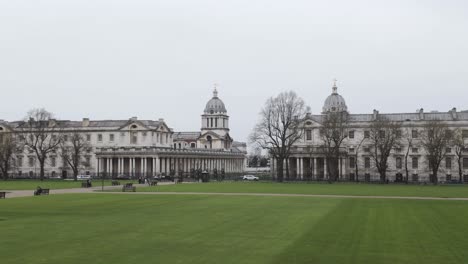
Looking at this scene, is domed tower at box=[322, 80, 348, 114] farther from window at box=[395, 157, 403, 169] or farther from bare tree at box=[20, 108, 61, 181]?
bare tree at box=[20, 108, 61, 181]

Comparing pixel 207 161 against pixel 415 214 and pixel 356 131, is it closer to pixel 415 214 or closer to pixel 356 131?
pixel 356 131

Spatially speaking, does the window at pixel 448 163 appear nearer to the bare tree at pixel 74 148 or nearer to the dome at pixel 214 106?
the dome at pixel 214 106

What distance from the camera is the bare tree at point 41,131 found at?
349 feet

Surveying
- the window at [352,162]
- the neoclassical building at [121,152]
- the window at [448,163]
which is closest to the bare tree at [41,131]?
the neoclassical building at [121,152]

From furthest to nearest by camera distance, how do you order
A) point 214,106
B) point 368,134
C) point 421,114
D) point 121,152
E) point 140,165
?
point 214,106
point 140,165
point 121,152
point 421,114
point 368,134

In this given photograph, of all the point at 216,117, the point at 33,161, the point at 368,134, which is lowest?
the point at 33,161

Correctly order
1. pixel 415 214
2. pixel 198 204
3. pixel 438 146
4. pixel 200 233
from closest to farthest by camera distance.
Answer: pixel 200 233 → pixel 415 214 → pixel 198 204 → pixel 438 146

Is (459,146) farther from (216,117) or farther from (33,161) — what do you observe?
(33,161)

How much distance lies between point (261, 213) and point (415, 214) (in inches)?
348

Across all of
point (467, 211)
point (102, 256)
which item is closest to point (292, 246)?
point (102, 256)

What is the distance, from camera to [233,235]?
944 inches

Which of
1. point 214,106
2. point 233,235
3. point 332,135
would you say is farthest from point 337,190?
point 214,106

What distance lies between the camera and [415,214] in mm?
33125

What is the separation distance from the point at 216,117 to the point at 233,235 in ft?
432
